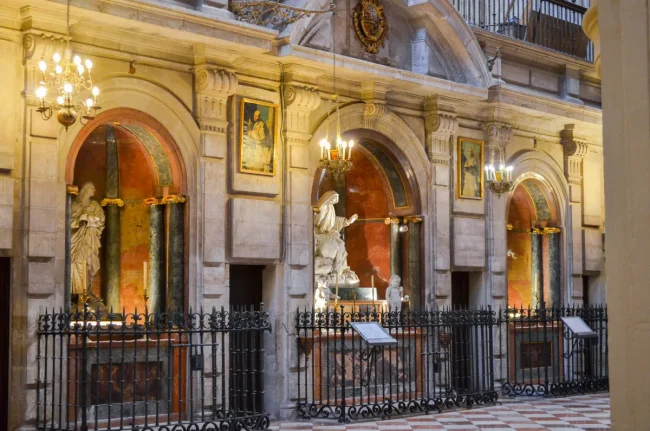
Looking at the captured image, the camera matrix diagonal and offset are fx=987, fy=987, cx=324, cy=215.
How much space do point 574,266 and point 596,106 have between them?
3369 mm

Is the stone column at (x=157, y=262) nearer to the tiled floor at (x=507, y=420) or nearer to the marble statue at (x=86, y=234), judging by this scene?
the marble statue at (x=86, y=234)

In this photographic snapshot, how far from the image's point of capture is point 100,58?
12086 mm

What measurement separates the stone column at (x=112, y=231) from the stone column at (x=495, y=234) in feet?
22.5

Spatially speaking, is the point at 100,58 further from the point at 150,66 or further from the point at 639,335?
the point at 639,335

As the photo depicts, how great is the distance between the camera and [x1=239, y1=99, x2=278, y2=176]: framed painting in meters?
13.6

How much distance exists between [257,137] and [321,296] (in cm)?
273

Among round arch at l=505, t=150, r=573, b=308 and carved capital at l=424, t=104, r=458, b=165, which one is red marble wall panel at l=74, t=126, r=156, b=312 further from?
round arch at l=505, t=150, r=573, b=308

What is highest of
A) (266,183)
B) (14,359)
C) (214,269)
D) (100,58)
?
(100,58)

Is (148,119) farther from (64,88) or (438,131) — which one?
(438,131)

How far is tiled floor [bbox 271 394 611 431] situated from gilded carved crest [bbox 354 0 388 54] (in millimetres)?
5739

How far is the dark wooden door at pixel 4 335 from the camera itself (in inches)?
436

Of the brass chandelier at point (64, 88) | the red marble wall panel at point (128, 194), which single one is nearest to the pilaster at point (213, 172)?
the red marble wall panel at point (128, 194)

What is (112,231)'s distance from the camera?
45.9ft

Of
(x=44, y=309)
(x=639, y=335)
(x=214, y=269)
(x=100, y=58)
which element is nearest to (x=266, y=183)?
(x=214, y=269)
